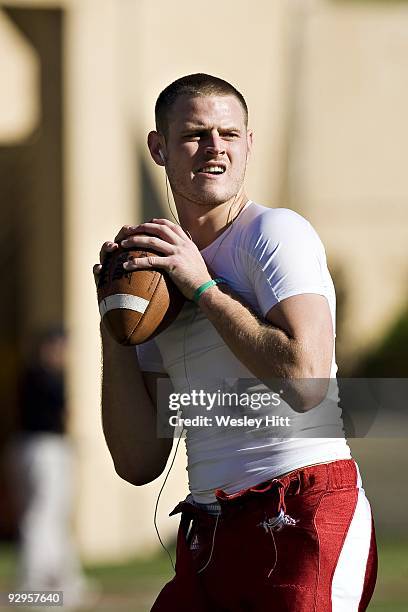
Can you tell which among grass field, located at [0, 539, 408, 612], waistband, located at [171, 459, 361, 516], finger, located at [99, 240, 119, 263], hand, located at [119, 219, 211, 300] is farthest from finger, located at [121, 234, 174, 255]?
grass field, located at [0, 539, 408, 612]

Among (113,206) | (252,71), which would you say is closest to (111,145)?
(113,206)

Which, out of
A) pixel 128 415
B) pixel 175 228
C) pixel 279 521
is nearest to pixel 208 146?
pixel 175 228

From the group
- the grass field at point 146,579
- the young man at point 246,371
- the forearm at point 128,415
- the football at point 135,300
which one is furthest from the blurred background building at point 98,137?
the football at point 135,300

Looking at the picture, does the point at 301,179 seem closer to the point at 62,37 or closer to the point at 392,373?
the point at 392,373

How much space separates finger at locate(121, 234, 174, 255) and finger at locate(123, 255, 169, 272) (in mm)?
20

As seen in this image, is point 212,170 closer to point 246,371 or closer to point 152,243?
point 152,243

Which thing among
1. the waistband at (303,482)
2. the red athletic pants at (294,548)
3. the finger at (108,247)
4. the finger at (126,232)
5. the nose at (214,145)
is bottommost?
the red athletic pants at (294,548)

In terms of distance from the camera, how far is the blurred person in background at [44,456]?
8531mm

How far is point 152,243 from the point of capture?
302 centimetres

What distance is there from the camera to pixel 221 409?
306 centimetres

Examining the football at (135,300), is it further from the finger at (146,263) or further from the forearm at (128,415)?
the forearm at (128,415)

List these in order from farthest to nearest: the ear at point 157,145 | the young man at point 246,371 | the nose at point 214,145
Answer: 1. the ear at point 157,145
2. the nose at point 214,145
3. the young man at point 246,371

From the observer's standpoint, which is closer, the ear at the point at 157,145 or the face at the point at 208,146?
the face at the point at 208,146

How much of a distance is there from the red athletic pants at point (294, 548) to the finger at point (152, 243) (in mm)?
583
